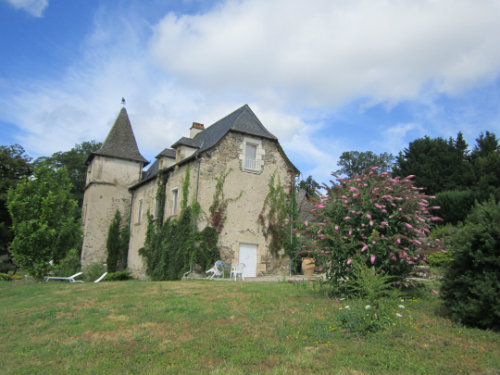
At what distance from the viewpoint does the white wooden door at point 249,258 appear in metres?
16.2

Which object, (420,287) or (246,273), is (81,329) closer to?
(420,287)

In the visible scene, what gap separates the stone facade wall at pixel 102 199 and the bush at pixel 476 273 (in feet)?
70.2

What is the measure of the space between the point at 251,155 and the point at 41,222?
877cm

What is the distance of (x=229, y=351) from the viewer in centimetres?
532

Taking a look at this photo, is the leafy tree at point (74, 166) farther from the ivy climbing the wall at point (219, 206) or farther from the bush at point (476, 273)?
the bush at point (476, 273)

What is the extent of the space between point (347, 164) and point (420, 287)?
147ft

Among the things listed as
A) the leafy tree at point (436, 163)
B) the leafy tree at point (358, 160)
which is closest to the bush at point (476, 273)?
the leafy tree at point (436, 163)

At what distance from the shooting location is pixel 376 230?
738 cm

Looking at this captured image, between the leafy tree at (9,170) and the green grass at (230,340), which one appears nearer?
the green grass at (230,340)

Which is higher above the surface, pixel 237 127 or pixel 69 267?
pixel 237 127

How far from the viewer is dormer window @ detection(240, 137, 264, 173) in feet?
55.5

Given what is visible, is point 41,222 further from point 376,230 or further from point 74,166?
point 74,166

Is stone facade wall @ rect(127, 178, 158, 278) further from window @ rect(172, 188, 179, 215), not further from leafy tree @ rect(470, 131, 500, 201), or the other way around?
leafy tree @ rect(470, 131, 500, 201)

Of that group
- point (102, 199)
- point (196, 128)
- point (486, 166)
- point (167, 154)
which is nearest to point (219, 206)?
point (167, 154)
